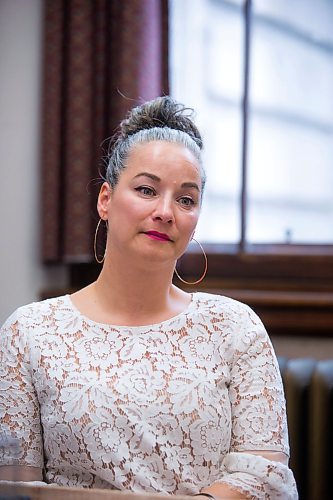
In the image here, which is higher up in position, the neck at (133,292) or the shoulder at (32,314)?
the neck at (133,292)

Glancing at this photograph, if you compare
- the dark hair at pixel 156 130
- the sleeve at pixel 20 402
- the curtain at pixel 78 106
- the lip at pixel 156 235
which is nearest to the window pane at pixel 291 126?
the curtain at pixel 78 106

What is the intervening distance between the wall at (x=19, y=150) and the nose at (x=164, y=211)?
108 cm

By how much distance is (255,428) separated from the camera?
5.22 ft

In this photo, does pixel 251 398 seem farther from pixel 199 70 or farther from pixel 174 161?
pixel 199 70

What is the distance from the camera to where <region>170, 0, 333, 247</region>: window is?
8.41ft

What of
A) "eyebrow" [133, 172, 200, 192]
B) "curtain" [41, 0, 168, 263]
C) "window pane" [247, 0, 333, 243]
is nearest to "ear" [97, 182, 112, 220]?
"eyebrow" [133, 172, 200, 192]

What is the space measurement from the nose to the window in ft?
3.10

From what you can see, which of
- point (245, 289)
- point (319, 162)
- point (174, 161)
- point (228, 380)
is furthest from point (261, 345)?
point (319, 162)

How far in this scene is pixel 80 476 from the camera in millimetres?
1589

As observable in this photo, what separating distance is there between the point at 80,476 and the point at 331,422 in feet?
2.40

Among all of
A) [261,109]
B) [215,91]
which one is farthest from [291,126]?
[215,91]

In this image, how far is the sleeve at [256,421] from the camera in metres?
1.54

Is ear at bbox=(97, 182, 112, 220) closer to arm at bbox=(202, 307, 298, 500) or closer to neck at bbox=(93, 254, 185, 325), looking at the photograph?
neck at bbox=(93, 254, 185, 325)

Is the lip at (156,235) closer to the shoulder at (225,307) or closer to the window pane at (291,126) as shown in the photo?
the shoulder at (225,307)
